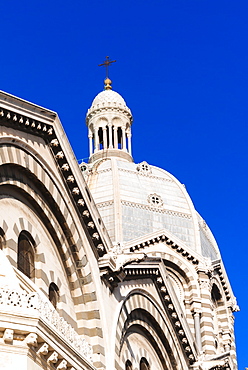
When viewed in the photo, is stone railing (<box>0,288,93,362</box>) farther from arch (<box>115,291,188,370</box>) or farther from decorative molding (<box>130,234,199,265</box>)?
decorative molding (<box>130,234,199,265</box>)

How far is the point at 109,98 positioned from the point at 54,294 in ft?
123

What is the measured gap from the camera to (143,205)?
168 ft

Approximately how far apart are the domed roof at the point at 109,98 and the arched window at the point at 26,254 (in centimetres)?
3728

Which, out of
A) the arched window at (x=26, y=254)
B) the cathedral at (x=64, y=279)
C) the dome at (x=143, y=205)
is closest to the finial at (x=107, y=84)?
the dome at (x=143, y=205)

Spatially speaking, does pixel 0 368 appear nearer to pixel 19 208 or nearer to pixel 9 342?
pixel 9 342

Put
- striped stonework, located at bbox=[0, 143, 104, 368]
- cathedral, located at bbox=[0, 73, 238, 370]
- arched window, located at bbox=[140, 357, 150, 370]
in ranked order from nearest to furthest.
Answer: cathedral, located at bbox=[0, 73, 238, 370]
striped stonework, located at bbox=[0, 143, 104, 368]
arched window, located at bbox=[140, 357, 150, 370]

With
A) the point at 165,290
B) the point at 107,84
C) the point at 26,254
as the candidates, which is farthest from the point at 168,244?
the point at 26,254

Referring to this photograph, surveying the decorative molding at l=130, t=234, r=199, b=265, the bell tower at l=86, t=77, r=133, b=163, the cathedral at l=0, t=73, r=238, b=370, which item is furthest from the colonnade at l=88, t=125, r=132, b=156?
the cathedral at l=0, t=73, r=238, b=370

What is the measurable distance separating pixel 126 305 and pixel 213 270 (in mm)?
22515

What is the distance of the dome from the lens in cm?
5003

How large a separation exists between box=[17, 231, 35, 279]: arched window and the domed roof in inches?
1468

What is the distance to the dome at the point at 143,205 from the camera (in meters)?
50.0

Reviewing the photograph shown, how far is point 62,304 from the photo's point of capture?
81.5 feet

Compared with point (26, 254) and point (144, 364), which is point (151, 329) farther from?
point (26, 254)
